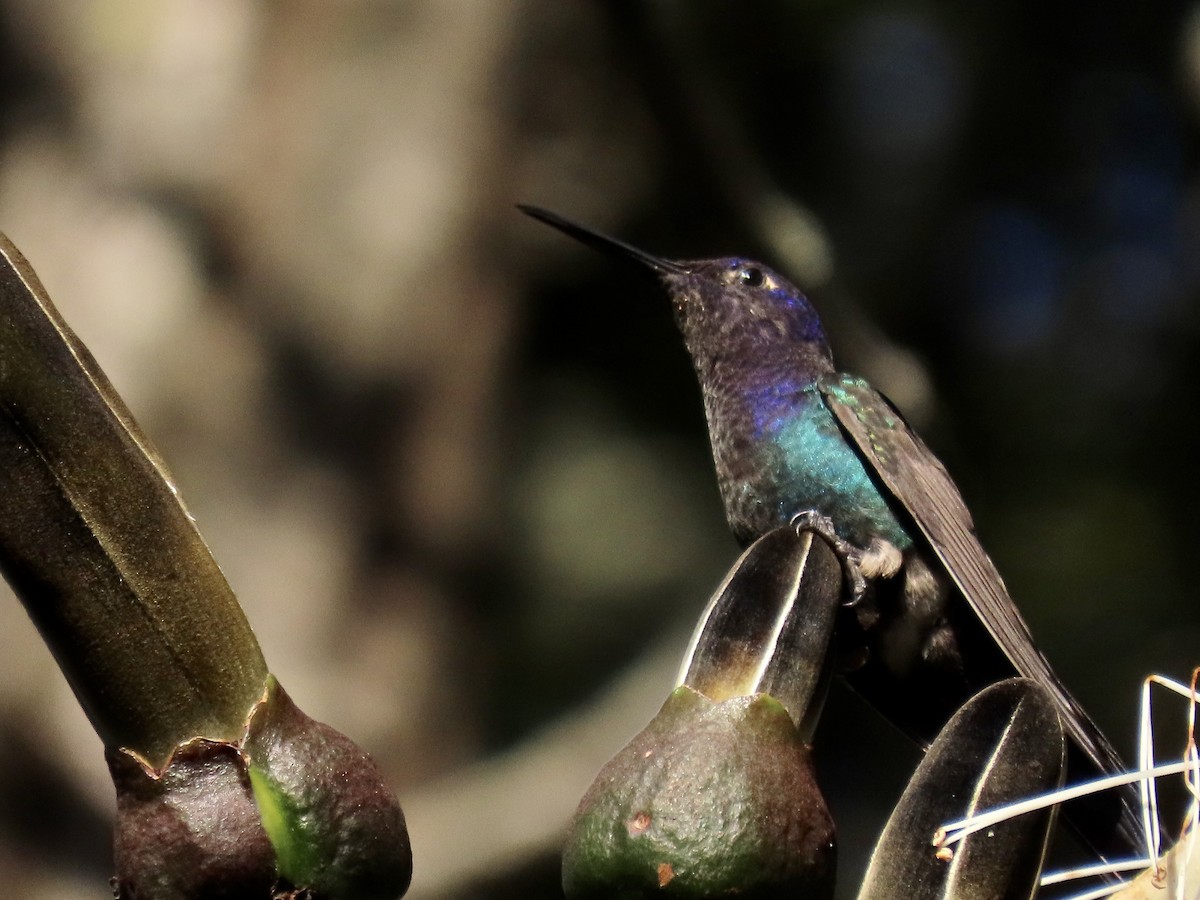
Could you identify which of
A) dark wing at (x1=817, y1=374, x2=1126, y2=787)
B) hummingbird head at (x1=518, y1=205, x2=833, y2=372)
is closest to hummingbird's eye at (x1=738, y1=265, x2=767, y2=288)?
hummingbird head at (x1=518, y1=205, x2=833, y2=372)

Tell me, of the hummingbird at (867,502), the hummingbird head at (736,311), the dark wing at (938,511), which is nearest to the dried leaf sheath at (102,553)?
the dark wing at (938,511)

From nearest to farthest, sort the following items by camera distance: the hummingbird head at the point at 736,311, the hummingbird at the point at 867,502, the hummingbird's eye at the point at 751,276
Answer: the hummingbird at the point at 867,502, the hummingbird head at the point at 736,311, the hummingbird's eye at the point at 751,276

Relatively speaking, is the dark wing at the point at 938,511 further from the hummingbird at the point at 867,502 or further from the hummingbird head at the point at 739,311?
the hummingbird head at the point at 739,311

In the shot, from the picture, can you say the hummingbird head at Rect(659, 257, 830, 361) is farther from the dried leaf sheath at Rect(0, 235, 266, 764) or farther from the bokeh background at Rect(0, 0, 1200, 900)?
the dried leaf sheath at Rect(0, 235, 266, 764)

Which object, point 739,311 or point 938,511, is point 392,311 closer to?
point 739,311

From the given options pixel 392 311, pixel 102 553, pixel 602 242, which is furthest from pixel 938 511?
pixel 102 553
